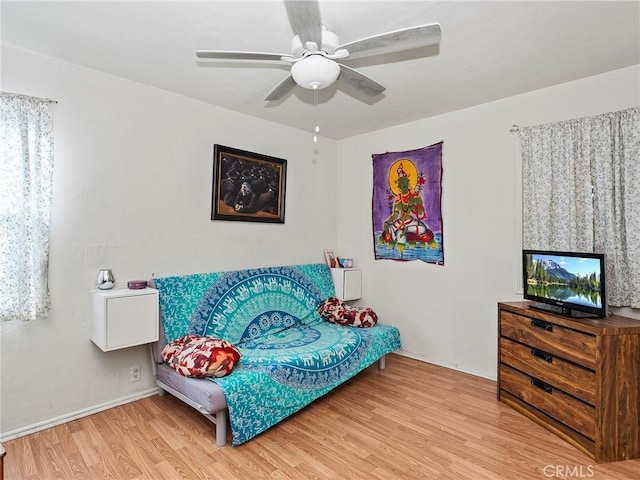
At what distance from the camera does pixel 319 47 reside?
184 cm

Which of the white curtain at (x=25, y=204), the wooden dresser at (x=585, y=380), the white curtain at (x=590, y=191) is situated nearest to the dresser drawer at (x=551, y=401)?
the wooden dresser at (x=585, y=380)

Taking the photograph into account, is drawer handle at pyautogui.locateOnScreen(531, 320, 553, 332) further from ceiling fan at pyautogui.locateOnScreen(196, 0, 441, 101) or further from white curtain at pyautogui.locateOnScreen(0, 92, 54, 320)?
white curtain at pyautogui.locateOnScreen(0, 92, 54, 320)

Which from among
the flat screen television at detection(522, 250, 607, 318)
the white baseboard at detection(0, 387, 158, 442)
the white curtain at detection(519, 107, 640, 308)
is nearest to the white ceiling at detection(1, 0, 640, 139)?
the white curtain at detection(519, 107, 640, 308)

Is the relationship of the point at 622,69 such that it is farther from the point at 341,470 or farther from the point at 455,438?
the point at 341,470

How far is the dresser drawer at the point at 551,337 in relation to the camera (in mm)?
2182

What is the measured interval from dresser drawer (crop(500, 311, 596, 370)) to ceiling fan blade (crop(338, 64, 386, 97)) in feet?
6.39

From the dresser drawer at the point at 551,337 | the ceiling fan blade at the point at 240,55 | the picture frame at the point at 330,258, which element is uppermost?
the ceiling fan blade at the point at 240,55

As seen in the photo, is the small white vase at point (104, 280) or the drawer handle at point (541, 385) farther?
the small white vase at point (104, 280)

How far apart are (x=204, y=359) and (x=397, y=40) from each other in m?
2.14

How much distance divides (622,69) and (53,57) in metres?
4.05

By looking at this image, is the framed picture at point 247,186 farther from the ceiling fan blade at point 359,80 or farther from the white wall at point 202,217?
the ceiling fan blade at point 359,80

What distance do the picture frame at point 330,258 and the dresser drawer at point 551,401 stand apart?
6.73ft

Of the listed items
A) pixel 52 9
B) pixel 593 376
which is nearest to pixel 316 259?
pixel 593 376

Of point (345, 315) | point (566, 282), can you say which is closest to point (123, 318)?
point (345, 315)
